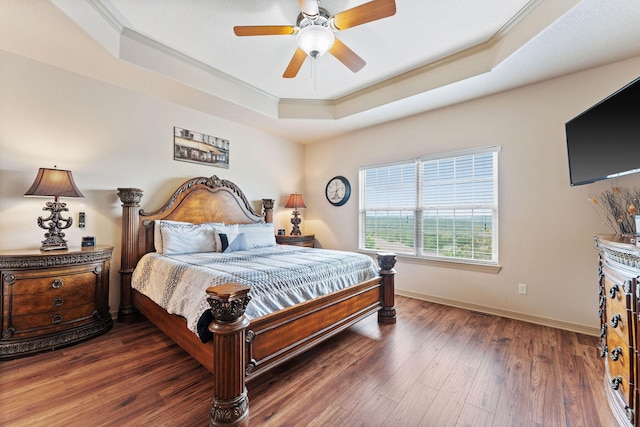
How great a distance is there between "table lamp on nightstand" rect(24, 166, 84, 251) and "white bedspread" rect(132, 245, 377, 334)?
2.46 ft

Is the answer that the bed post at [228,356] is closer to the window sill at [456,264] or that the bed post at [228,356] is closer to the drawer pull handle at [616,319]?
the drawer pull handle at [616,319]

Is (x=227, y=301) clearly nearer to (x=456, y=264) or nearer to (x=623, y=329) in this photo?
(x=623, y=329)

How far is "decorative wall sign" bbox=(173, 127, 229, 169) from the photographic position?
360 cm

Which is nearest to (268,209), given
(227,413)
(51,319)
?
(51,319)

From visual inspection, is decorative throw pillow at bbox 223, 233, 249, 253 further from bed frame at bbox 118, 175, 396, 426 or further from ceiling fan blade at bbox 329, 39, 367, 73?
ceiling fan blade at bbox 329, 39, 367, 73

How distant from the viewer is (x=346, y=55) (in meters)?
2.37

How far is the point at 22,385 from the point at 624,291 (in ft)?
12.6

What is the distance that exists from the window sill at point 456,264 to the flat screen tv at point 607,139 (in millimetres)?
1269

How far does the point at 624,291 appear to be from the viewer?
1417 mm

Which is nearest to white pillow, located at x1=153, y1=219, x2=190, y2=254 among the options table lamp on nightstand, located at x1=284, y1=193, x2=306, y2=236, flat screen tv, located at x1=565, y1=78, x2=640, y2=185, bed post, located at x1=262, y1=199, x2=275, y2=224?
bed post, located at x1=262, y1=199, x2=275, y2=224

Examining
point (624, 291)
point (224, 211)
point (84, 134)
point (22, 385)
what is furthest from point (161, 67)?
point (624, 291)

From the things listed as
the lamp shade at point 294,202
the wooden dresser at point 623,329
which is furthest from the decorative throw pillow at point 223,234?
the wooden dresser at point 623,329

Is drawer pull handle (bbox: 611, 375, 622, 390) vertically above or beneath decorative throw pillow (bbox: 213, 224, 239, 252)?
beneath

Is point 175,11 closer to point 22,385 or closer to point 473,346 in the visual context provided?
point 22,385
